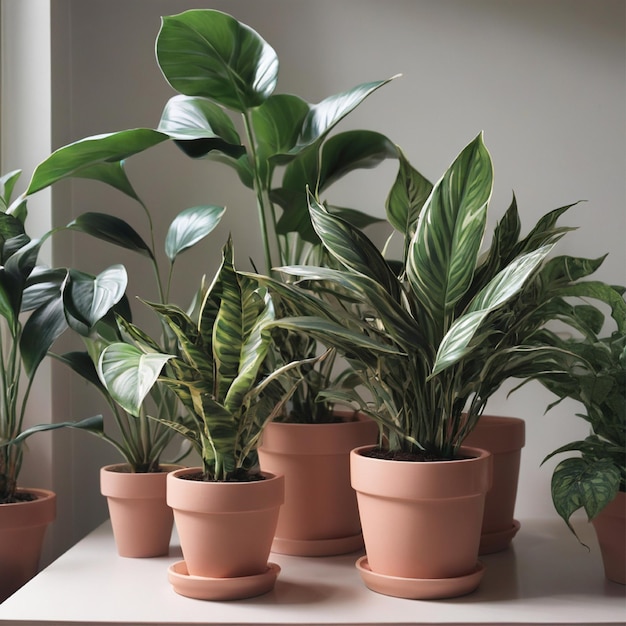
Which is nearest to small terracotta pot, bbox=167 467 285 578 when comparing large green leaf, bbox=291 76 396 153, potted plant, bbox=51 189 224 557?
potted plant, bbox=51 189 224 557

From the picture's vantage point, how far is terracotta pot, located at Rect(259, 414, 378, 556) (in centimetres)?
117

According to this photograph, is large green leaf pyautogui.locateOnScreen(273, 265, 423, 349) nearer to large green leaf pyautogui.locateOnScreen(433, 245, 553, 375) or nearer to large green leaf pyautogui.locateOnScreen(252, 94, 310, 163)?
large green leaf pyautogui.locateOnScreen(433, 245, 553, 375)

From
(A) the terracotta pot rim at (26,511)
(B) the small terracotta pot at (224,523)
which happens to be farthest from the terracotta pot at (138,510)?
(B) the small terracotta pot at (224,523)

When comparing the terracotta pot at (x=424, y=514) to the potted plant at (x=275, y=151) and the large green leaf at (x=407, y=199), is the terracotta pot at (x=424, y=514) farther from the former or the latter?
the large green leaf at (x=407, y=199)

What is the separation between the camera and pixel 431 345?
971 mm

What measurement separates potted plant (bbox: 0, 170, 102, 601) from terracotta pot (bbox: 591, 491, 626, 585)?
77cm

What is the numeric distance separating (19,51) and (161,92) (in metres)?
0.28

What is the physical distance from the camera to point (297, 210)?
130cm

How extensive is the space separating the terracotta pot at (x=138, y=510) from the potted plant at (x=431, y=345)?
0.35 m

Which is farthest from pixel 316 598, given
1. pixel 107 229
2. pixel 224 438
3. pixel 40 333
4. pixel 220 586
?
pixel 107 229

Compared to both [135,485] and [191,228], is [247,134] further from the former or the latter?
[135,485]

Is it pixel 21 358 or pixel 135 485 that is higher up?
pixel 21 358

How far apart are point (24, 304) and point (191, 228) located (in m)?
0.30

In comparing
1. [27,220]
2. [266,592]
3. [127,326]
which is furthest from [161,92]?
[266,592]
